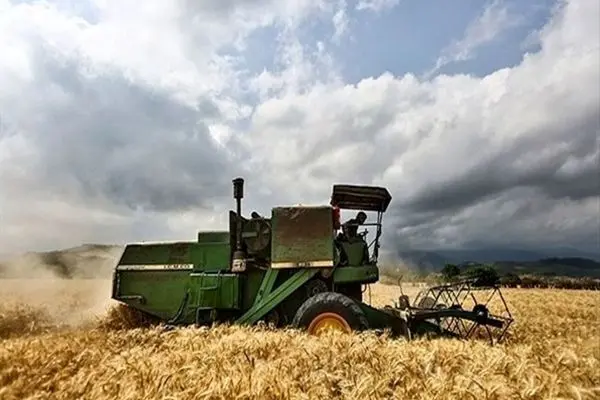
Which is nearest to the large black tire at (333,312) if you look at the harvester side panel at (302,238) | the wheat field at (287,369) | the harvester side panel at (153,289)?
the wheat field at (287,369)

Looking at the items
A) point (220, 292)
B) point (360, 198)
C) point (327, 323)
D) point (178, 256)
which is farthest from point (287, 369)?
point (178, 256)

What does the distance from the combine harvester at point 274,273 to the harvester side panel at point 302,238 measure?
0.02m

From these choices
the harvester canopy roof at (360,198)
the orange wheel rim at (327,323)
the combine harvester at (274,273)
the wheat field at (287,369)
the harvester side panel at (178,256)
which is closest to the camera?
the wheat field at (287,369)

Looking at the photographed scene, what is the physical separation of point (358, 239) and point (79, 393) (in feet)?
21.0

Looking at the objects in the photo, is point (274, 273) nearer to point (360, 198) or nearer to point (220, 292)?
point (220, 292)

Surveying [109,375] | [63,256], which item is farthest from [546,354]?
[63,256]

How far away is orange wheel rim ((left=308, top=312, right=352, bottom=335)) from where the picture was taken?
29.3ft

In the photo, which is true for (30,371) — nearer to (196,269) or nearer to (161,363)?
(161,363)

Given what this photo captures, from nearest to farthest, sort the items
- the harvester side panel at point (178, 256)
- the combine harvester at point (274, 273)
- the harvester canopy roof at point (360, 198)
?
1. the combine harvester at point (274, 273)
2. the harvester canopy roof at point (360, 198)
3. the harvester side panel at point (178, 256)

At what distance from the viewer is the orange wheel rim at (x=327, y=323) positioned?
29.3ft

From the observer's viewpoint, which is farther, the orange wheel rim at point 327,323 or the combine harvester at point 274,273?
the combine harvester at point 274,273

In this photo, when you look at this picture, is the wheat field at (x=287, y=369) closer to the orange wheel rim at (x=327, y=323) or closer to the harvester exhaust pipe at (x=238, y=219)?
the orange wheel rim at (x=327, y=323)

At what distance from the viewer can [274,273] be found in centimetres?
1038

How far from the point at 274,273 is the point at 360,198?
2.11 meters
